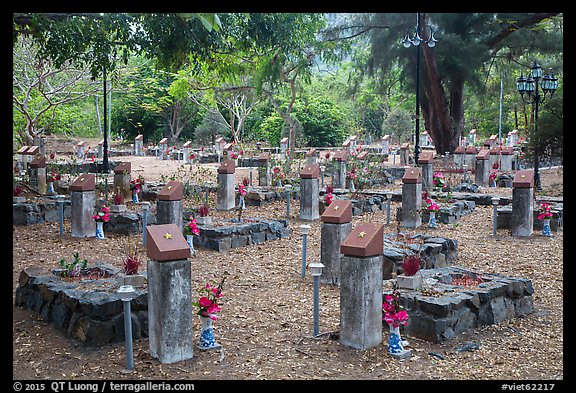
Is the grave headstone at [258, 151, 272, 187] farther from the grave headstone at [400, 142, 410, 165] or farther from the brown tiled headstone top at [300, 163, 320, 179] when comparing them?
the grave headstone at [400, 142, 410, 165]

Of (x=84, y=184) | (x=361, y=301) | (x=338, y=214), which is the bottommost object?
(x=361, y=301)

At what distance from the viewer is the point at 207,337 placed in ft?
18.7

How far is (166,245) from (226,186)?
381 inches

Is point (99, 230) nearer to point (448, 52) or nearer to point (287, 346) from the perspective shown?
point (287, 346)

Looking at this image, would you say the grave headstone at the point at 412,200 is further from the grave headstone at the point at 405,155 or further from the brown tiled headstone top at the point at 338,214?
the grave headstone at the point at 405,155

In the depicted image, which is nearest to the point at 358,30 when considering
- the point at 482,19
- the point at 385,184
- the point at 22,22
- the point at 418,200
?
the point at 482,19

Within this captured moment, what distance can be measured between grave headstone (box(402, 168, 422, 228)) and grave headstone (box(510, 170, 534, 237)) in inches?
76.2

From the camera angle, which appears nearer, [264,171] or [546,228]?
[546,228]

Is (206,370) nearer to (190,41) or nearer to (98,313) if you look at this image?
(98,313)

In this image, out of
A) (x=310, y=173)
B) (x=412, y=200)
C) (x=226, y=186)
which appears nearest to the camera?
(x=412, y=200)

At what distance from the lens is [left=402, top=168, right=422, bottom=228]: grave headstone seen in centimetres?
1297

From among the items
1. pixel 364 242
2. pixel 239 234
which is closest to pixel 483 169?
pixel 239 234

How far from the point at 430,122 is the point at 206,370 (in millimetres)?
22481

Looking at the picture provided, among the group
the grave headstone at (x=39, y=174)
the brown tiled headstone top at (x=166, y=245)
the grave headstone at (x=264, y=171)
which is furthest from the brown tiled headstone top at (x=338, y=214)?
the grave headstone at (x=39, y=174)
